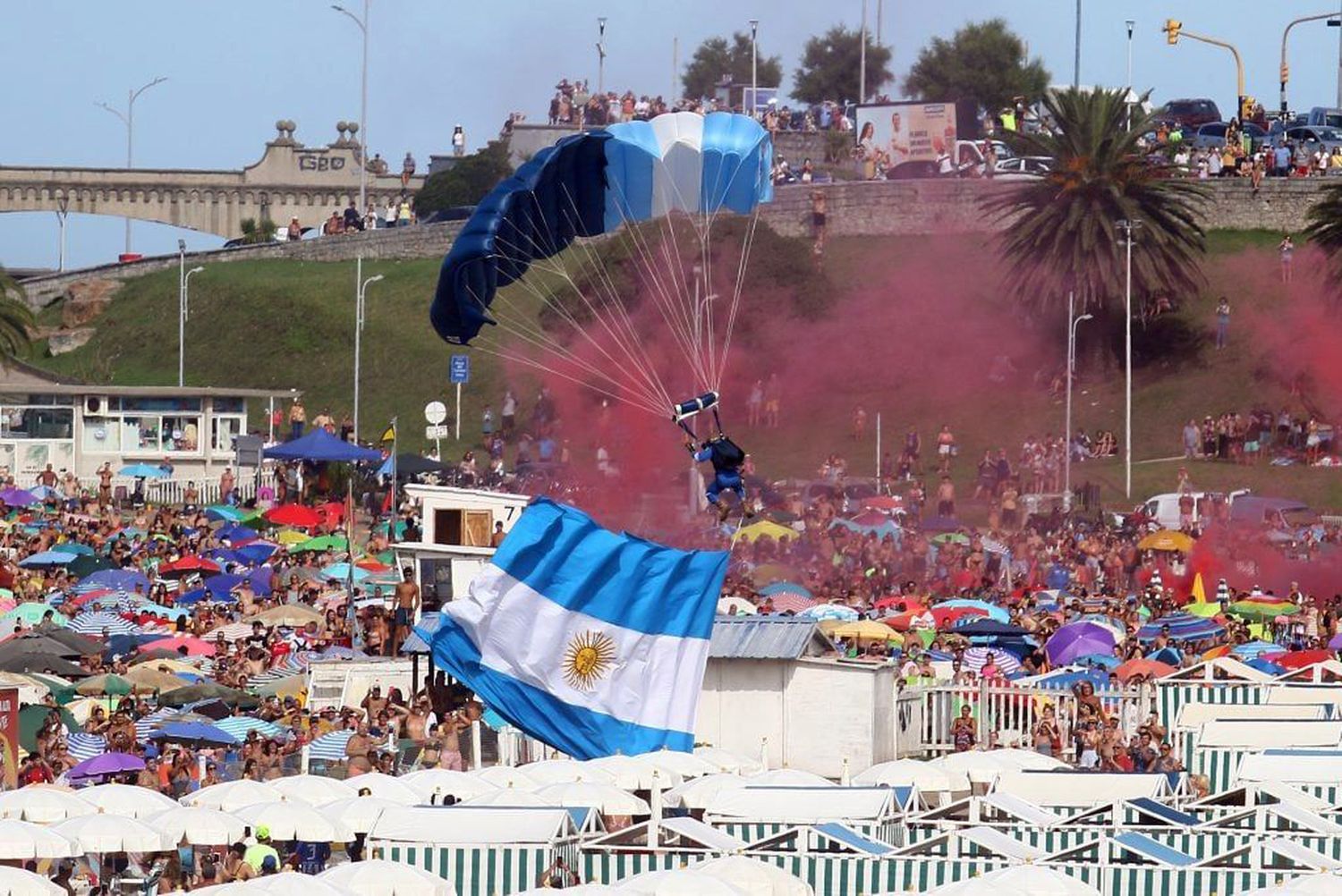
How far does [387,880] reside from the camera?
1806cm

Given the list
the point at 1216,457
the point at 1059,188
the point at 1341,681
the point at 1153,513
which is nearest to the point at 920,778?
the point at 1341,681

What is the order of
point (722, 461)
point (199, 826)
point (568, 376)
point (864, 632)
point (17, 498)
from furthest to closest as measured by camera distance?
point (568, 376), point (17, 498), point (864, 632), point (722, 461), point (199, 826)

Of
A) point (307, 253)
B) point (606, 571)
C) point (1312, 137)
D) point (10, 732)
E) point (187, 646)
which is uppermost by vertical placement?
point (1312, 137)

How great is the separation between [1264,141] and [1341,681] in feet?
164

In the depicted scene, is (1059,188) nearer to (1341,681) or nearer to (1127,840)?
(1341,681)

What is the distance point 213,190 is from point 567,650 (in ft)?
261

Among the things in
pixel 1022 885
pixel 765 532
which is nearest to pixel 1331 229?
pixel 765 532

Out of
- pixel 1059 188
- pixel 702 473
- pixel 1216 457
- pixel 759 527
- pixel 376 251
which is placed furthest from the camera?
pixel 376 251

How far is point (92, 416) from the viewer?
55.0 m

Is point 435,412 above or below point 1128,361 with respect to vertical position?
below

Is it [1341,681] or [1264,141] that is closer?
[1341,681]

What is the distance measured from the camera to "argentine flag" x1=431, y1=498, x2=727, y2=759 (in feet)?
88.9

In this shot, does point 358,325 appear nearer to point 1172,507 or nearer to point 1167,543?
point 1172,507

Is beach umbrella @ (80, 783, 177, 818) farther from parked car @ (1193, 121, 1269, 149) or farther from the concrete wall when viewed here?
the concrete wall
